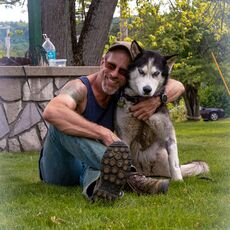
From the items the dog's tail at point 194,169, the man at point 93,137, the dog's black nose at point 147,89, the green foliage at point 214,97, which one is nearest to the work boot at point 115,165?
the man at point 93,137

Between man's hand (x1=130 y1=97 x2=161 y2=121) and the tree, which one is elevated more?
the tree

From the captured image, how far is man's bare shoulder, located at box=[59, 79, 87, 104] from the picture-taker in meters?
3.14

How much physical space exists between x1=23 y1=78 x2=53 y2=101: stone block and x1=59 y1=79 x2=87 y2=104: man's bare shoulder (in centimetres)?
265

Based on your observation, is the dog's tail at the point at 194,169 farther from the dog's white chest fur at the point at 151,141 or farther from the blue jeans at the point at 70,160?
the blue jeans at the point at 70,160

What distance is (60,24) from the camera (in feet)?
21.3

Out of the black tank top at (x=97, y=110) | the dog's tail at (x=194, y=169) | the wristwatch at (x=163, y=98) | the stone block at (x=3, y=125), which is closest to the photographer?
the black tank top at (x=97, y=110)

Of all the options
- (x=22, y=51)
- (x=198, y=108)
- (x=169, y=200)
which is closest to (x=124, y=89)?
(x=169, y=200)

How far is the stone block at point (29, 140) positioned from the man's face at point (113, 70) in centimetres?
259

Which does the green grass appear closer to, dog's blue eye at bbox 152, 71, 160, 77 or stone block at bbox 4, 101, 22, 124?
dog's blue eye at bbox 152, 71, 160, 77

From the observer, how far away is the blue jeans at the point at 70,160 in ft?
9.73

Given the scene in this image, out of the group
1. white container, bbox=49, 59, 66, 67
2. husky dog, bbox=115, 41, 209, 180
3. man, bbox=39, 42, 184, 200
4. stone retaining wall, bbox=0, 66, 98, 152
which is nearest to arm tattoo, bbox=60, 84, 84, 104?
man, bbox=39, 42, 184, 200

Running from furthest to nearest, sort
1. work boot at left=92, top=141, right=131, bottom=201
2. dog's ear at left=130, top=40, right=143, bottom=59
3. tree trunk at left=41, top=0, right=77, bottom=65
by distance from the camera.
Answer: tree trunk at left=41, top=0, right=77, bottom=65 < dog's ear at left=130, top=40, right=143, bottom=59 < work boot at left=92, top=141, right=131, bottom=201

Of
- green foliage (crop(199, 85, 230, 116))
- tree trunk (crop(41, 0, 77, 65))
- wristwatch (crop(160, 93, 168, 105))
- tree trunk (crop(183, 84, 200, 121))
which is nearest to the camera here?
wristwatch (crop(160, 93, 168, 105))

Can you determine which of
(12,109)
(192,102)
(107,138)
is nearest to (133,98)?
(107,138)
